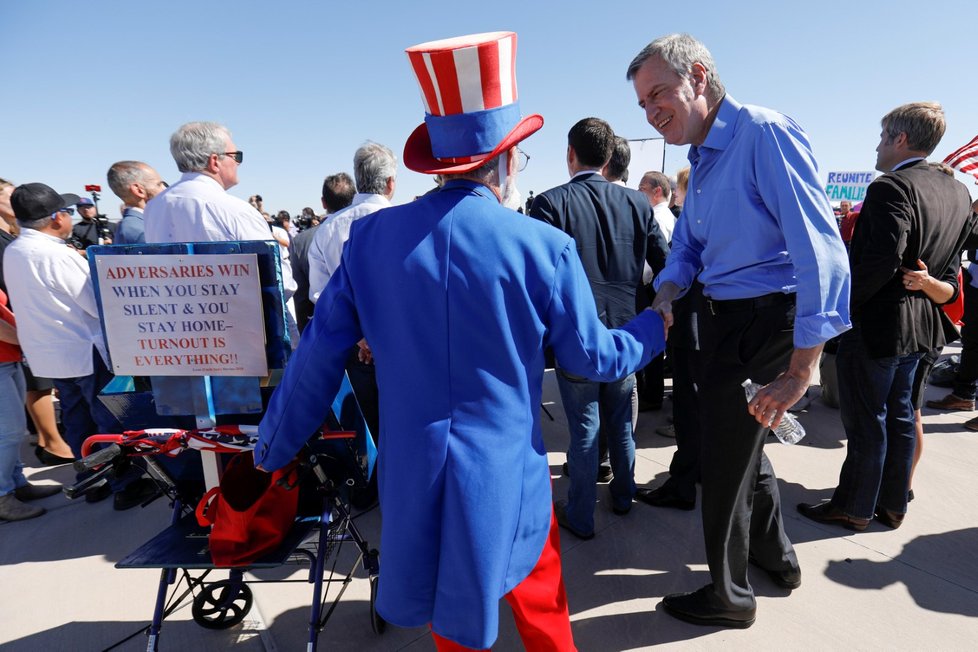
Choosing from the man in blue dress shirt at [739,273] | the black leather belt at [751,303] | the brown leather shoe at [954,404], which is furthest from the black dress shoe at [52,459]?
the brown leather shoe at [954,404]

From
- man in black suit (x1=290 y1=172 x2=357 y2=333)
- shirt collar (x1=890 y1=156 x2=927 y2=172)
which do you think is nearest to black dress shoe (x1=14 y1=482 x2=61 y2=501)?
man in black suit (x1=290 y1=172 x2=357 y2=333)

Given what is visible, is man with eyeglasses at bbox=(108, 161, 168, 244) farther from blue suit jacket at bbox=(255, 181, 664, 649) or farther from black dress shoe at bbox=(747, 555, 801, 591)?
black dress shoe at bbox=(747, 555, 801, 591)

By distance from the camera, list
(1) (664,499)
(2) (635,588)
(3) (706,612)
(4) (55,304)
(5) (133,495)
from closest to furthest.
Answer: (3) (706,612), (2) (635,588), (1) (664,499), (4) (55,304), (5) (133,495)

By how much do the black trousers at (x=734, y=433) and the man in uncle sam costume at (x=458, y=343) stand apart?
2.08 ft

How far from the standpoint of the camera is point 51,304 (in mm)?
3102

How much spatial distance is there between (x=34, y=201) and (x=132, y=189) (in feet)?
2.47

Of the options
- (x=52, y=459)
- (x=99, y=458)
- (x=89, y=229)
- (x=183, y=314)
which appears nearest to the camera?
(x=99, y=458)

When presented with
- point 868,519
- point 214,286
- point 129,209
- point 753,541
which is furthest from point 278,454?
point 129,209

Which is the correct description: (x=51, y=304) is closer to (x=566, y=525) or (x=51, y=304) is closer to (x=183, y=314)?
(x=183, y=314)

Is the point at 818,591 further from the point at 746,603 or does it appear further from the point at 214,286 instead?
the point at 214,286

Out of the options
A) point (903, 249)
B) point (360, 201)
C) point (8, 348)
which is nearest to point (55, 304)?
point (8, 348)

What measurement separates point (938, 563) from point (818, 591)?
71cm

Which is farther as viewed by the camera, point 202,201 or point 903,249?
point 202,201

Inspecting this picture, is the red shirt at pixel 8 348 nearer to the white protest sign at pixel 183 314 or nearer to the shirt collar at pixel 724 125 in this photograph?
the white protest sign at pixel 183 314
